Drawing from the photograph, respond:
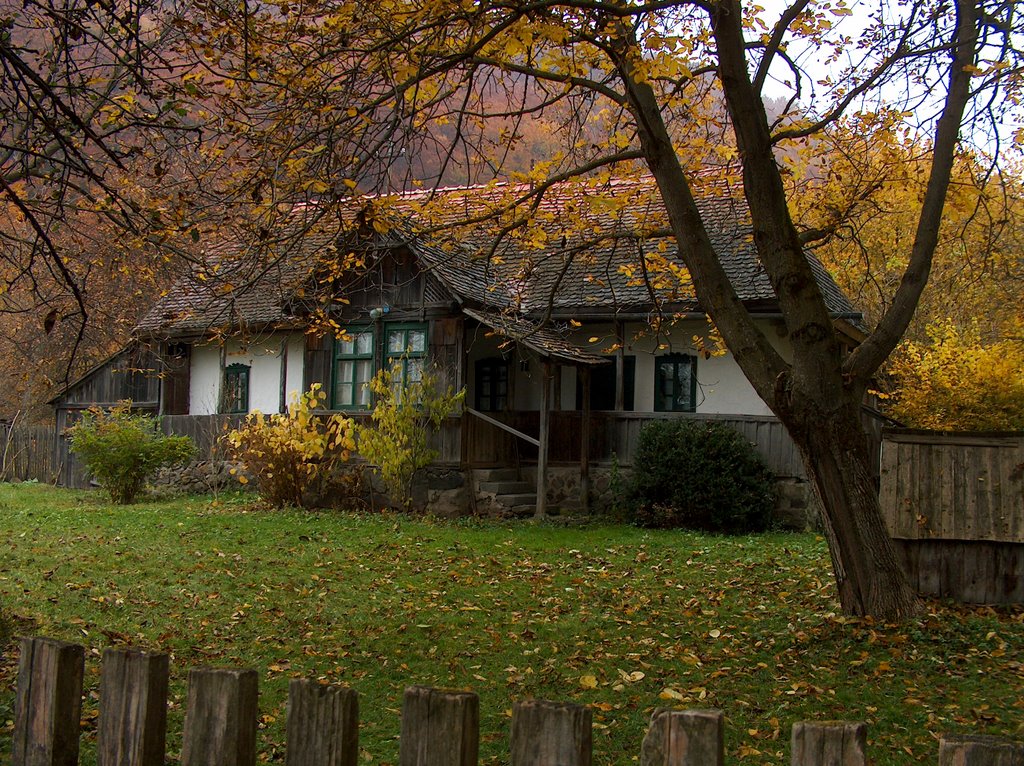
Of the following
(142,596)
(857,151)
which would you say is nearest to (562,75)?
(857,151)

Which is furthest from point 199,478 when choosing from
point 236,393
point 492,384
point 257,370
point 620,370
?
point 620,370

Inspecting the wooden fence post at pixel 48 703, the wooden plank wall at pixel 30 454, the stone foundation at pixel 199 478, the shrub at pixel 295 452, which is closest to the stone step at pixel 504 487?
the shrub at pixel 295 452

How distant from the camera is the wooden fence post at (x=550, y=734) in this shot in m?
1.99

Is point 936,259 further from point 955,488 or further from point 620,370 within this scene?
point 955,488

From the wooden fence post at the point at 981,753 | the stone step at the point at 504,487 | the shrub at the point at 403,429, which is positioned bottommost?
the stone step at the point at 504,487

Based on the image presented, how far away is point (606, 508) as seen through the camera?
720 inches

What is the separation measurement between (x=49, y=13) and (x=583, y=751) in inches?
180

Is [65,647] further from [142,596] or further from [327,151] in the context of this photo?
[142,596]

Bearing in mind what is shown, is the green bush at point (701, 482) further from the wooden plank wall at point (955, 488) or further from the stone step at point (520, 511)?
the wooden plank wall at point (955, 488)

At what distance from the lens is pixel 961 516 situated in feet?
30.2

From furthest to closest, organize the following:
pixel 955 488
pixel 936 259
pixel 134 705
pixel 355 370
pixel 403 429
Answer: pixel 936 259 < pixel 355 370 < pixel 403 429 < pixel 955 488 < pixel 134 705

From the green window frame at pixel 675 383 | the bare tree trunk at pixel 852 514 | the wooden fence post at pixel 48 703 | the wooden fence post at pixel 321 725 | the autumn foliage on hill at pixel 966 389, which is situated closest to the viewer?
the wooden fence post at pixel 321 725

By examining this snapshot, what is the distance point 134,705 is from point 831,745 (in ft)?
5.29

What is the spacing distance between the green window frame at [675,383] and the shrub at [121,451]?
9675mm
